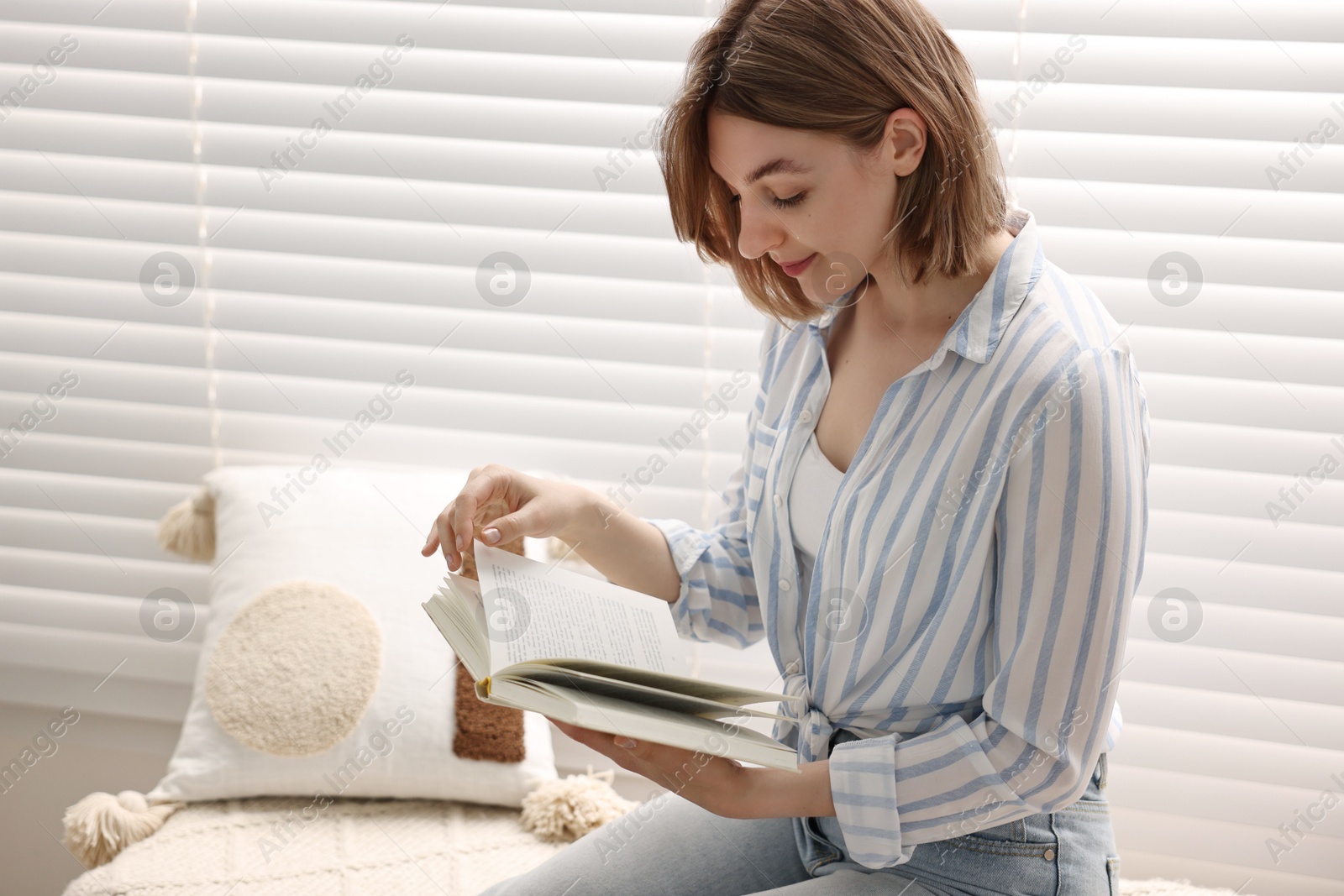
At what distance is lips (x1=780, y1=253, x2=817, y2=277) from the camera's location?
3.03 ft

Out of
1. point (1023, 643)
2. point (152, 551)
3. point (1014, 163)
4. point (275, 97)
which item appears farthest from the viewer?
point (152, 551)

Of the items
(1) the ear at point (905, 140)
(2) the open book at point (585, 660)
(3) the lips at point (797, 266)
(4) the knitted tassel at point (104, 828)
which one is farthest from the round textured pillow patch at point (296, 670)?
(1) the ear at point (905, 140)

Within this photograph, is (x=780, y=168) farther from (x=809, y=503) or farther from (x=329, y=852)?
(x=329, y=852)

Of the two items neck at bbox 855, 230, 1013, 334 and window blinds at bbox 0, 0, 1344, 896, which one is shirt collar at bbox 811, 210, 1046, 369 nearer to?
neck at bbox 855, 230, 1013, 334

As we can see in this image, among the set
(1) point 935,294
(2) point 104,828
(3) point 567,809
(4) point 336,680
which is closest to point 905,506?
(1) point 935,294

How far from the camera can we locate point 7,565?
1.54 m

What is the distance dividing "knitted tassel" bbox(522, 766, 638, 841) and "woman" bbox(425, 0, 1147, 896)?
0.82ft

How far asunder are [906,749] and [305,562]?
88cm

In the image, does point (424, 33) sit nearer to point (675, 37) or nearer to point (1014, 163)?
point (675, 37)

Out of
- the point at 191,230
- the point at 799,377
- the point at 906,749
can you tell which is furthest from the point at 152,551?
the point at 906,749

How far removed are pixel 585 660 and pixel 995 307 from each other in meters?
0.46

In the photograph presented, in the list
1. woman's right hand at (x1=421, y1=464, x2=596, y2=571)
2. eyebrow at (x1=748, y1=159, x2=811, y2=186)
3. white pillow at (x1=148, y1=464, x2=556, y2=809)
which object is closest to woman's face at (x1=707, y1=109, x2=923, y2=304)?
eyebrow at (x1=748, y1=159, x2=811, y2=186)

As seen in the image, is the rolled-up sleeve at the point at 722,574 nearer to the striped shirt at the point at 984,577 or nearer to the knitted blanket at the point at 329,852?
the striped shirt at the point at 984,577

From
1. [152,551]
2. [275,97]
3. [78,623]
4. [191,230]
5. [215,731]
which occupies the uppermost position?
[275,97]
